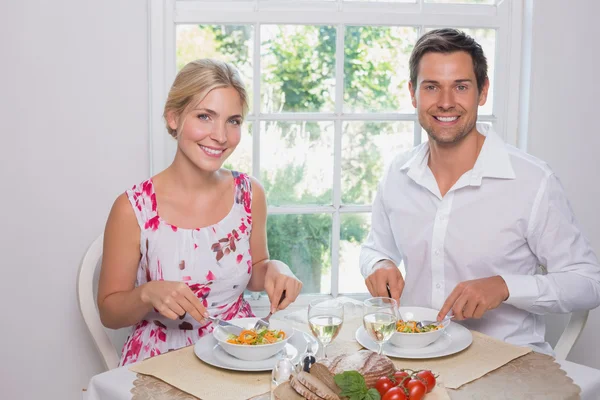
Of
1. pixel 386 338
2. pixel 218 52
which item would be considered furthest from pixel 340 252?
pixel 386 338

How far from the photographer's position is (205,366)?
1.39m

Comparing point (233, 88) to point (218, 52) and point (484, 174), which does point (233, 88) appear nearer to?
point (218, 52)

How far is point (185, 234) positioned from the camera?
1.92m

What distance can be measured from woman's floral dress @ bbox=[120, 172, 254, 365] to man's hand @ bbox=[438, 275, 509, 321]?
0.63m

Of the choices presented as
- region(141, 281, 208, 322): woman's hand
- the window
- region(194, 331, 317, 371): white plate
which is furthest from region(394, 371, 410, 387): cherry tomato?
the window

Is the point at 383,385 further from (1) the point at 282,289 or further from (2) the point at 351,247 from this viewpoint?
(2) the point at 351,247

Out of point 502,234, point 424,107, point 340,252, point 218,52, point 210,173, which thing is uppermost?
point 218,52

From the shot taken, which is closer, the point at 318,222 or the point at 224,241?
the point at 224,241

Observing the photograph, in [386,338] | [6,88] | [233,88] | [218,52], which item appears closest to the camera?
[386,338]

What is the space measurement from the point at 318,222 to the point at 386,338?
122cm

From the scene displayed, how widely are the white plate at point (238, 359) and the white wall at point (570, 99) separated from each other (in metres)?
1.39

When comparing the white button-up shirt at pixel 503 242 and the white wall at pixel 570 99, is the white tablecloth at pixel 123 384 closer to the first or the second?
the white button-up shirt at pixel 503 242

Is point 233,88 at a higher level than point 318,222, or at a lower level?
higher

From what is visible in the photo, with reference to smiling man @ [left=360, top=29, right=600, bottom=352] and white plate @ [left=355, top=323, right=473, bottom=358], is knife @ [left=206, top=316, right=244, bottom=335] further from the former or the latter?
smiling man @ [left=360, top=29, right=600, bottom=352]
